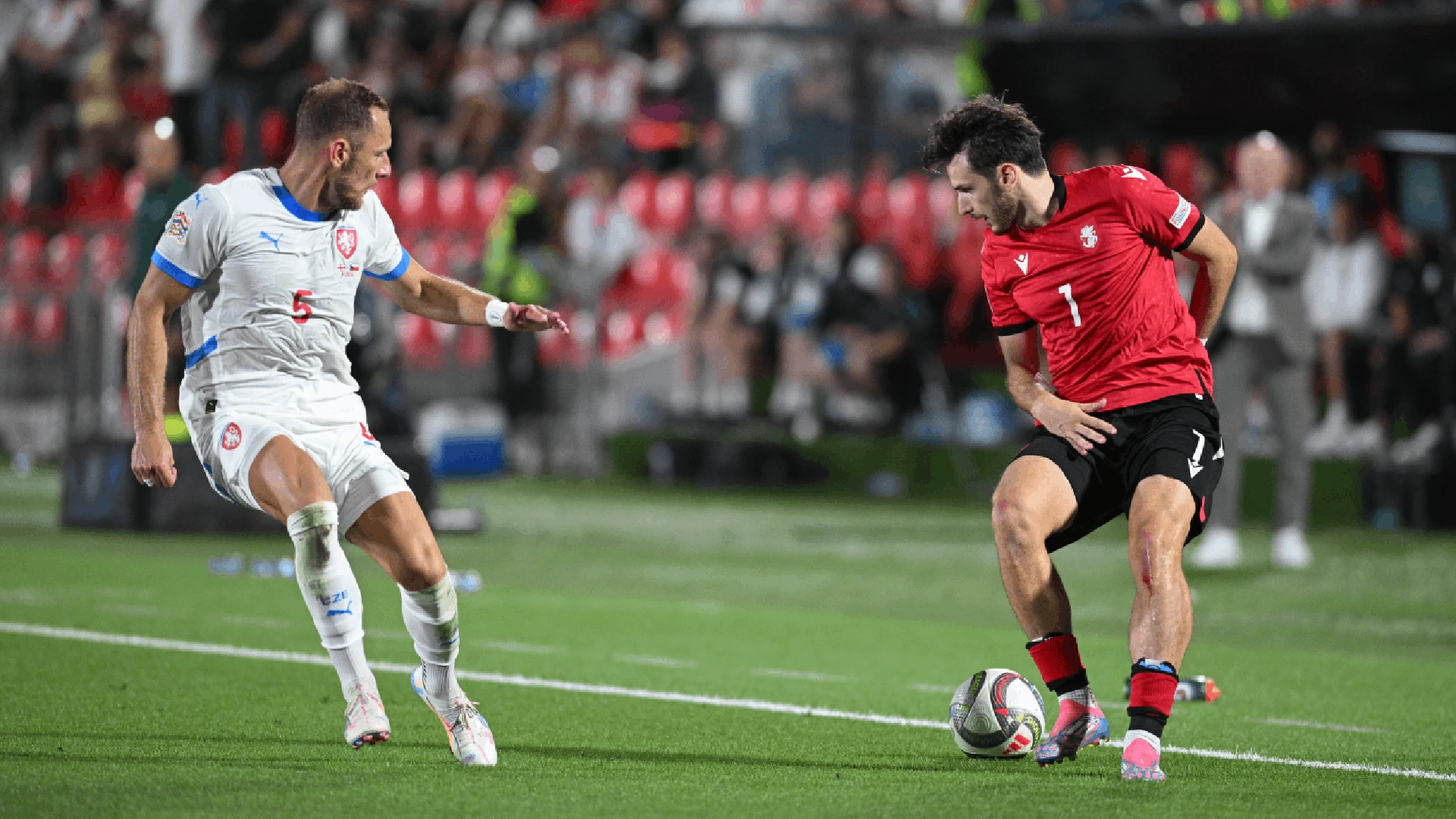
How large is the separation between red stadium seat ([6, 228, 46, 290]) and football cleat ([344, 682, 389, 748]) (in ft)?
56.3

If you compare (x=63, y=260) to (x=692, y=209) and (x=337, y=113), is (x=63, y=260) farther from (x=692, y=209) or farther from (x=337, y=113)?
(x=337, y=113)

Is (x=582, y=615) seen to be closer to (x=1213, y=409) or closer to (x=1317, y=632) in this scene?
(x=1317, y=632)

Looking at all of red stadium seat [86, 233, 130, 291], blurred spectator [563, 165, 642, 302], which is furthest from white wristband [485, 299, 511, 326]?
blurred spectator [563, 165, 642, 302]

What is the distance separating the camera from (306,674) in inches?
306

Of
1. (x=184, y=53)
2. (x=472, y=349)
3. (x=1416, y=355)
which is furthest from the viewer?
(x=184, y=53)

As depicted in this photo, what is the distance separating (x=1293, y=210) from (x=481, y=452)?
5.42 meters

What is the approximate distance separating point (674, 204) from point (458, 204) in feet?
8.88

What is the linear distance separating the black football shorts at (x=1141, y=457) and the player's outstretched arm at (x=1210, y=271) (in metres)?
0.39

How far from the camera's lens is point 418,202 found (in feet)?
74.7

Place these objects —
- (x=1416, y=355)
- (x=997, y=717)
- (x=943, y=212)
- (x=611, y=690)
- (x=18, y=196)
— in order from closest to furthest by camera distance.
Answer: (x=997, y=717) → (x=611, y=690) → (x=1416, y=355) → (x=943, y=212) → (x=18, y=196)

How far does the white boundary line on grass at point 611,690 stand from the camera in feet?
20.1

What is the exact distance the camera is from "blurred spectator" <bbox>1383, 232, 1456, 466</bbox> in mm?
15367

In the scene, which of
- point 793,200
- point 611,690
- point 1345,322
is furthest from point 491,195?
point 611,690

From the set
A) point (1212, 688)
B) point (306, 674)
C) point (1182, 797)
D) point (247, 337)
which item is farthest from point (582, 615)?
point (1182, 797)
